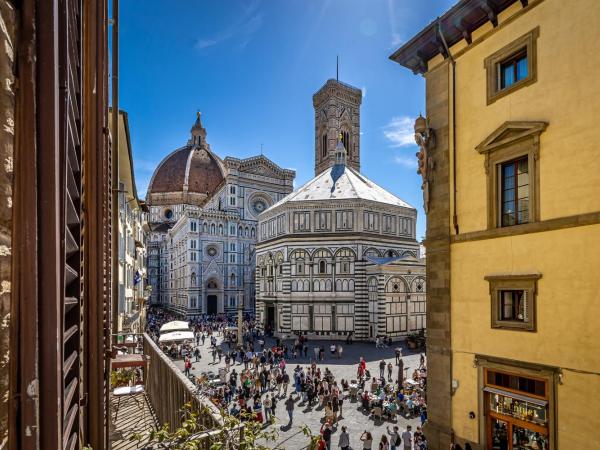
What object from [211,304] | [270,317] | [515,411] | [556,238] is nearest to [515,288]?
[556,238]

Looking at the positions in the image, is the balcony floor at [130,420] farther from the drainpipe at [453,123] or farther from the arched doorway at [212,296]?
the arched doorway at [212,296]

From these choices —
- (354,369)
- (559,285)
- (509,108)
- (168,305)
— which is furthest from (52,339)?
(168,305)

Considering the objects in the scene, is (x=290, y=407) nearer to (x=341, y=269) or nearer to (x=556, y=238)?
→ (x=556, y=238)

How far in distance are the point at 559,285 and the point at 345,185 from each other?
34317mm

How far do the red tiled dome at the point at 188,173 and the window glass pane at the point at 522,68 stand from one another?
258 feet

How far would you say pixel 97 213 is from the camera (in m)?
3.60

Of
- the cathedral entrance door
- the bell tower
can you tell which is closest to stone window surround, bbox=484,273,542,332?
the bell tower

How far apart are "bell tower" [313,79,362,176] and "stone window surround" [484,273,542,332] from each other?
54345mm

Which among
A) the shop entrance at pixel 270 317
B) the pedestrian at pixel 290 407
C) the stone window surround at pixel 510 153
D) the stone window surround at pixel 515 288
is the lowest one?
the shop entrance at pixel 270 317

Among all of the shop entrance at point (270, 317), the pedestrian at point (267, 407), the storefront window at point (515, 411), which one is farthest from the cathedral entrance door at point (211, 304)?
the storefront window at point (515, 411)

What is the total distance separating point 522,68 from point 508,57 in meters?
0.49

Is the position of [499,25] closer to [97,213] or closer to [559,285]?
[559,285]

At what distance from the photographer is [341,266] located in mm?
38156

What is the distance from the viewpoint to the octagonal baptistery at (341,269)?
3672cm
